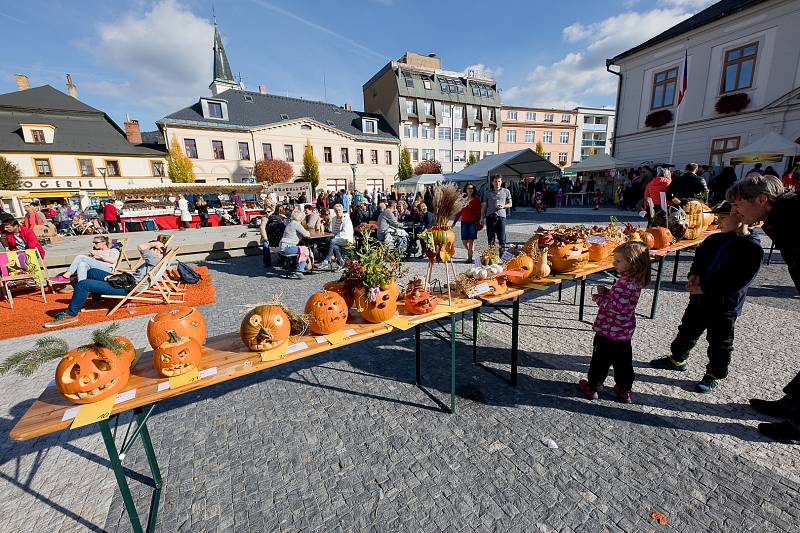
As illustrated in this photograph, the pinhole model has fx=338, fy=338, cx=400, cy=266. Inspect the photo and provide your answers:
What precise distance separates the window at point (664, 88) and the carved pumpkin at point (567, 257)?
64.7 feet

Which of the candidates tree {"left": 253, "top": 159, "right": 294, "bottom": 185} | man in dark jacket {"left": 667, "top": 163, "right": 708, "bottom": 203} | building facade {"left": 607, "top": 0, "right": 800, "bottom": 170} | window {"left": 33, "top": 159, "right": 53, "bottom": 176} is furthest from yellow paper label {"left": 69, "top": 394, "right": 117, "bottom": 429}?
window {"left": 33, "top": 159, "right": 53, "bottom": 176}

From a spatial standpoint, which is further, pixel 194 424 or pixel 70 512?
pixel 194 424

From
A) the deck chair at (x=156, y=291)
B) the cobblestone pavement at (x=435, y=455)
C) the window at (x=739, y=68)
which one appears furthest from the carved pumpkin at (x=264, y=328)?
the window at (x=739, y=68)

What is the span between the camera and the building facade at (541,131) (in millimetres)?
50031

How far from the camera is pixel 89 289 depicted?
215 inches

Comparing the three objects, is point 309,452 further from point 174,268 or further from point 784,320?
point 174,268

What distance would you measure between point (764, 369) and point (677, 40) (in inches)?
811

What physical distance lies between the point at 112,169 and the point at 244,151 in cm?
1125

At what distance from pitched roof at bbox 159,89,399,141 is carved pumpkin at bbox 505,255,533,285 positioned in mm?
32869

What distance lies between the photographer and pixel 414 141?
4003 cm

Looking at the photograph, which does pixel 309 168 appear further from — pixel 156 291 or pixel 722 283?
pixel 722 283

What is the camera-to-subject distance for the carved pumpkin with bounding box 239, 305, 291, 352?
2223 millimetres

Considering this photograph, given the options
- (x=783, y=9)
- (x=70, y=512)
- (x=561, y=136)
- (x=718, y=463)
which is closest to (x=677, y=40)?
(x=783, y=9)

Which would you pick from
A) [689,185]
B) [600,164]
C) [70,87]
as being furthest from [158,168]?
[689,185]
